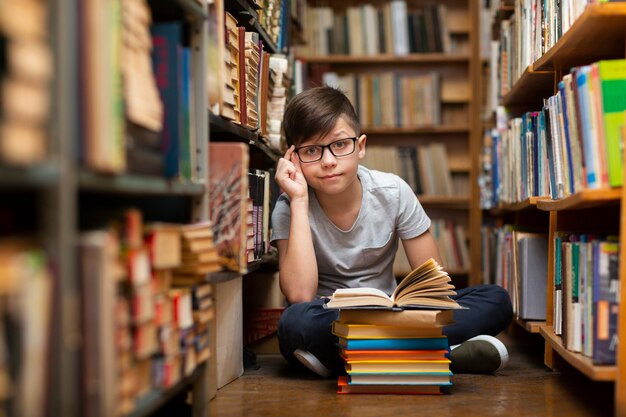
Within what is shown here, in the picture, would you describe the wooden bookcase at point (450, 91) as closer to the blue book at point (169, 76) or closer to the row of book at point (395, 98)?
the row of book at point (395, 98)

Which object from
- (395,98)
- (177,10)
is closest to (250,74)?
(177,10)

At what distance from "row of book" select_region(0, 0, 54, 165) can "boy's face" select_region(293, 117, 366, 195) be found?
139 centimetres

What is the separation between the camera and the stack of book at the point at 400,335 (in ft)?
6.62

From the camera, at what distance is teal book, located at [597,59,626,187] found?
168cm

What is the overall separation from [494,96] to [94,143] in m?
3.30

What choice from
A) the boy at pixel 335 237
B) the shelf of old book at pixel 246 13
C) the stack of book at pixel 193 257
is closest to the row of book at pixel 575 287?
the boy at pixel 335 237

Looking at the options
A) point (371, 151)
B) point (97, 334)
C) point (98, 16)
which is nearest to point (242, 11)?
point (98, 16)

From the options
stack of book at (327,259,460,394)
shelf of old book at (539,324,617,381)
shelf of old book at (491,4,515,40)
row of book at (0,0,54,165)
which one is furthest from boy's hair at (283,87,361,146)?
shelf of old book at (491,4,515,40)

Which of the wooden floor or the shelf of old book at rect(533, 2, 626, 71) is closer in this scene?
the shelf of old book at rect(533, 2, 626, 71)

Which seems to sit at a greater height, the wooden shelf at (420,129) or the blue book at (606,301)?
the wooden shelf at (420,129)

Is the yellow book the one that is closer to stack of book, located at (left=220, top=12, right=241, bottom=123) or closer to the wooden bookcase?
stack of book, located at (left=220, top=12, right=241, bottom=123)

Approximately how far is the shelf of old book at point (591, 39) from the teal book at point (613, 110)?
133 mm

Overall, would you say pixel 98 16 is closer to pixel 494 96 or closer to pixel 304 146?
pixel 304 146

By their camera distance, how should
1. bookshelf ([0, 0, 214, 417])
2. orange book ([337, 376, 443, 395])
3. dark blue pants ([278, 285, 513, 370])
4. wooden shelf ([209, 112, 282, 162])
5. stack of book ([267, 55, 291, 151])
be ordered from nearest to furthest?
bookshelf ([0, 0, 214, 417]), wooden shelf ([209, 112, 282, 162]), orange book ([337, 376, 443, 395]), dark blue pants ([278, 285, 513, 370]), stack of book ([267, 55, 291, 151])
